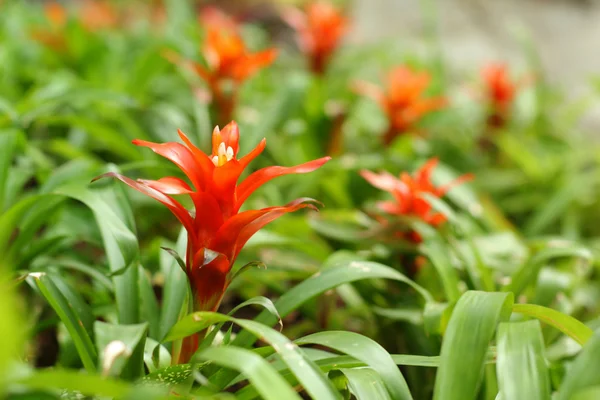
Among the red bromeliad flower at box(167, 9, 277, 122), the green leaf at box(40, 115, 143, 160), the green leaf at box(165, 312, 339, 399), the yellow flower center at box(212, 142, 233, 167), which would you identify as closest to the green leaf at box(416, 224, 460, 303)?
the green leaf at box(165, 312, 339, 399)

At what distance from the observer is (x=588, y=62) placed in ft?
14.2

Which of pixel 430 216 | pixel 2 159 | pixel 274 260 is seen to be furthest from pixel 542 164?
pixel 2 159

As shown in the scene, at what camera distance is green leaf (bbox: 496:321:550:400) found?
91 centimetres

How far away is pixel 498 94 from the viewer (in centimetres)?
293

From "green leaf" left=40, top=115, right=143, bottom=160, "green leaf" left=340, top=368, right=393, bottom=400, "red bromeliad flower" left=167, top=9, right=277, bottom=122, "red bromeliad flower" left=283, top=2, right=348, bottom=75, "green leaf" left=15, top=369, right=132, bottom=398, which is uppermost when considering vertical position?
"red bromeliad flower" left=283, top=2, right=348, bottom=75

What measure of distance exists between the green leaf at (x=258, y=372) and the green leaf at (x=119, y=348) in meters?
0.12

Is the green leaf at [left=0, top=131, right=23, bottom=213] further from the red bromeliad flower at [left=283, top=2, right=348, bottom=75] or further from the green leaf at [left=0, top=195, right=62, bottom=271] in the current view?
the red bromeliad flower at [left=283, top=2, right=348, bottom=75]

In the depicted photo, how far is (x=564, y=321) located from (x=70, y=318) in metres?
0.94

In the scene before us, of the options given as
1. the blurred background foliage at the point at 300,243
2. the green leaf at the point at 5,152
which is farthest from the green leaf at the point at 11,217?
the green leaf at the point at 5,152

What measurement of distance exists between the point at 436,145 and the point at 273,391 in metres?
2.25

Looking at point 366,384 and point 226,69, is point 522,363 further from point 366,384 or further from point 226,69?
point 226,69

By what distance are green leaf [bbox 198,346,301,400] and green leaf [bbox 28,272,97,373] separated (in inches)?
12.8

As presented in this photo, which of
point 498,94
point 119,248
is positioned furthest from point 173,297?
point 498,94

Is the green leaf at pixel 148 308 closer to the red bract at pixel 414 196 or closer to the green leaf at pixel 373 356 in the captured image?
the green leaf at pixel 373 356
